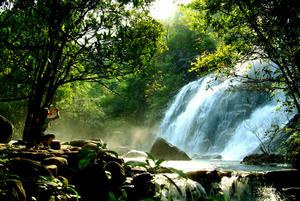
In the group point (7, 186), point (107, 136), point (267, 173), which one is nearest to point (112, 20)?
point (267, 173)

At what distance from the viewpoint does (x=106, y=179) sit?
7691 millimetres

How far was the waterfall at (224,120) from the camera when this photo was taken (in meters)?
26.6

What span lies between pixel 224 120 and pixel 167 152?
8.15 meters

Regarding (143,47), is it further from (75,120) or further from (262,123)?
(75,120)

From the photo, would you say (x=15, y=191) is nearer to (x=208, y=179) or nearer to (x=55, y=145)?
(x=55, y=145)

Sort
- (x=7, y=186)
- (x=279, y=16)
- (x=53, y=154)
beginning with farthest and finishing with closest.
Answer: (x=279, y=16) → (x=53, y=154) → (x=7, y=186)

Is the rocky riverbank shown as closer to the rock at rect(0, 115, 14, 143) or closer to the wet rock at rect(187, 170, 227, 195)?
the wet rock at rect(187, 170, 227, 195)

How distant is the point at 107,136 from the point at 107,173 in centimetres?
4577

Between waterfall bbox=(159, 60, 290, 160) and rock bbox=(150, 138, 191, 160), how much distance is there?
3.84 m

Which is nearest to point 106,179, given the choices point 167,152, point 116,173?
point 116,173

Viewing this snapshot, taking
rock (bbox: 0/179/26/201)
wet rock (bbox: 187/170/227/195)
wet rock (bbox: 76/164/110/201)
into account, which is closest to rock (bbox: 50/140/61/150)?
wet rock (bbox: 76/164/110/201)

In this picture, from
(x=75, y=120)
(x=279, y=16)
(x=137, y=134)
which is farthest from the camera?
(x=137, y=134)

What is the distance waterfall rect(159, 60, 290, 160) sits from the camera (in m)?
26.6

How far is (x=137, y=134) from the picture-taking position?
53.0 metres
